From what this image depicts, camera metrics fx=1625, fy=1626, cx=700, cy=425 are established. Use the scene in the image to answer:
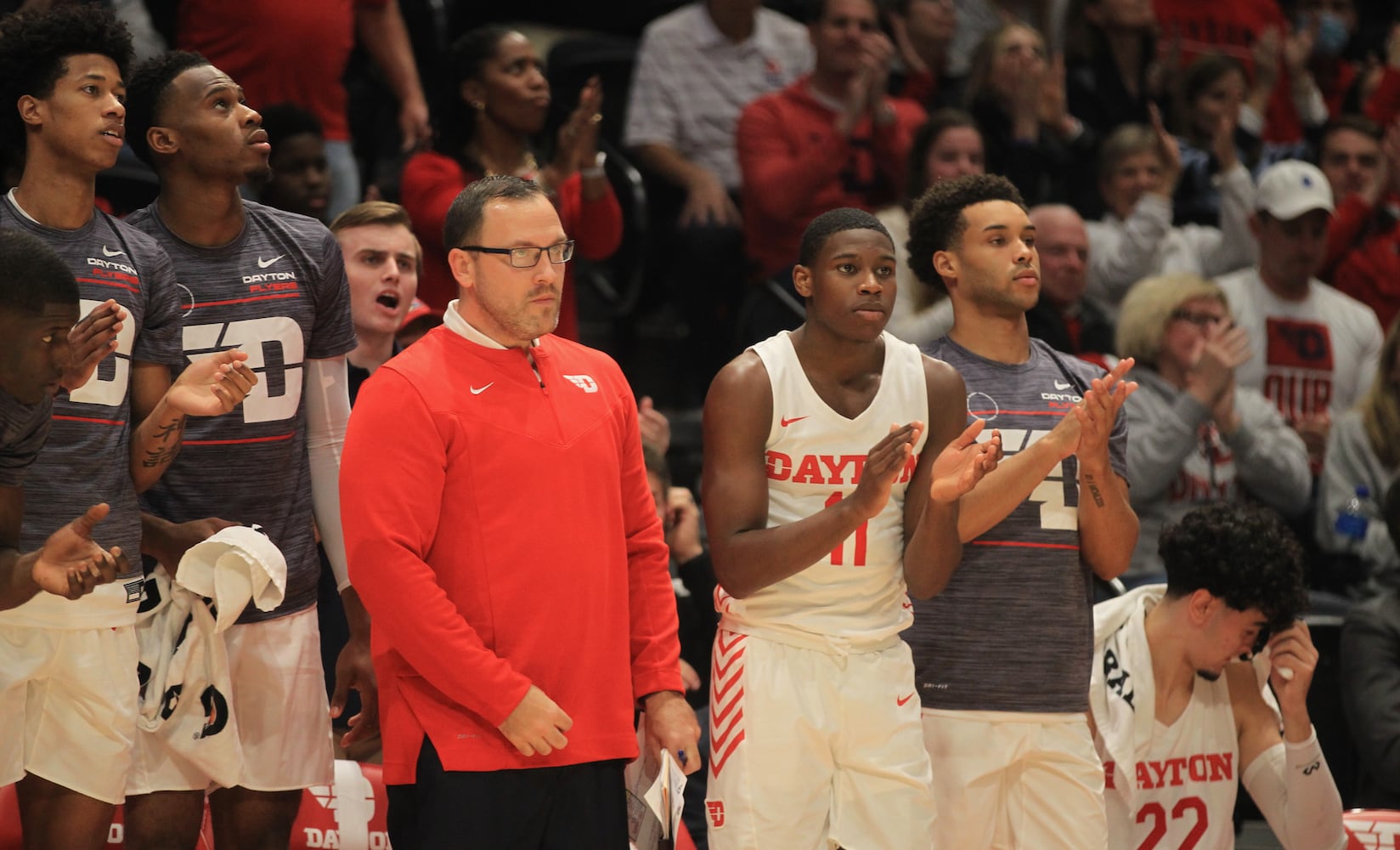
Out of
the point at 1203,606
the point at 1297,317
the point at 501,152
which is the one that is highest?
the point at 501,152

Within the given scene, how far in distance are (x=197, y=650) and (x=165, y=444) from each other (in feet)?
1.47

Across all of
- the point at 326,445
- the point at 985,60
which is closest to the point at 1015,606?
the point at 326,445

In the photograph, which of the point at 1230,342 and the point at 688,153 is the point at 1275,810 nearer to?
the point at 1230,342

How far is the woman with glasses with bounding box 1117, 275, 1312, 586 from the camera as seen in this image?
5516mm

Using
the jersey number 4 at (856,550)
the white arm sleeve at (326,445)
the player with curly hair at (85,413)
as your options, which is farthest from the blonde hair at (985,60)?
the player with curly hair at (85,413)

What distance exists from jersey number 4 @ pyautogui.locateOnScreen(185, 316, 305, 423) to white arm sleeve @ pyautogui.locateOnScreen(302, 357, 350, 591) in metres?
0.10

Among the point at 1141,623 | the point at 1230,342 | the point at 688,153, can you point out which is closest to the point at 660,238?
the point at 688,153

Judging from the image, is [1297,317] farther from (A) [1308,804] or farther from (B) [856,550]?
(B) [856,550]

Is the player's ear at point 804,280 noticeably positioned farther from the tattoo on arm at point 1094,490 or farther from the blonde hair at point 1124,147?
the blonde hair at point 1124,147

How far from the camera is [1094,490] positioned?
369cm

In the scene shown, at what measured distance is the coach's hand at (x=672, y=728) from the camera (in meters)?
3.17

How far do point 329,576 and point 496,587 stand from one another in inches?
60.2

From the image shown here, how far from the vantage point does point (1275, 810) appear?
4.27m

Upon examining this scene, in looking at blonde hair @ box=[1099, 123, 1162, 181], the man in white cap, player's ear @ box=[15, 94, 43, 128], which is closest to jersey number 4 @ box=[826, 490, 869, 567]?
player's ear @ box=[15, 94, 43, 128]
